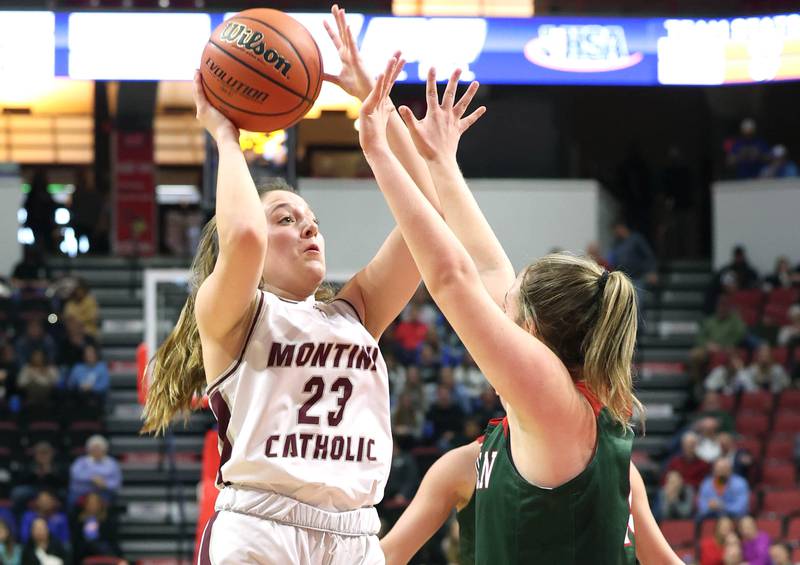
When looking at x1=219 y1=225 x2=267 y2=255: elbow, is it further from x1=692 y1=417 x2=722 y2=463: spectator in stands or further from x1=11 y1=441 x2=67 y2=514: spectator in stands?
x1=692 y1=417 x2=722 y2=463: spectator in stands

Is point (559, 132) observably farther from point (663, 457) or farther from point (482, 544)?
point (482, 544)

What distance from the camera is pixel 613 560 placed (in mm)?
2531

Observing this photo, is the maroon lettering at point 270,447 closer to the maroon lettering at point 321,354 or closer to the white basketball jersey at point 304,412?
the white basketball jersey at point 304,412

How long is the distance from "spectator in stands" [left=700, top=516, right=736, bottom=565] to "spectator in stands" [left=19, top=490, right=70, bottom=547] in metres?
5.21

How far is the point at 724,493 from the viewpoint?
35.8 feet

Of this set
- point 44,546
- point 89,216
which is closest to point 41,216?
point 89,216

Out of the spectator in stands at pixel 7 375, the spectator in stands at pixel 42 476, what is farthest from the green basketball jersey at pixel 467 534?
the spectator in stands at pixel 7 375

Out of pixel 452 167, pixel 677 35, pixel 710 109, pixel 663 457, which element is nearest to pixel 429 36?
pixel 677 35

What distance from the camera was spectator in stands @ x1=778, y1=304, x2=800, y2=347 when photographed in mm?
13547

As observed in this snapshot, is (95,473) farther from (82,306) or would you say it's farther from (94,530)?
(82,306)

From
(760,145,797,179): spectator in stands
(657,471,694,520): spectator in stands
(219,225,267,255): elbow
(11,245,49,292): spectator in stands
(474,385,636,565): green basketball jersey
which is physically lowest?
(657,471,694,520): spectator in stands

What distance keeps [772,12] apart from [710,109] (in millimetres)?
4777

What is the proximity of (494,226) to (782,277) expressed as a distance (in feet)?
11.4

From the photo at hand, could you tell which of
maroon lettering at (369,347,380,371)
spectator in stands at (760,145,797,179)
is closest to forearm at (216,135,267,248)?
maroon lettering at (369,347,380,371)
